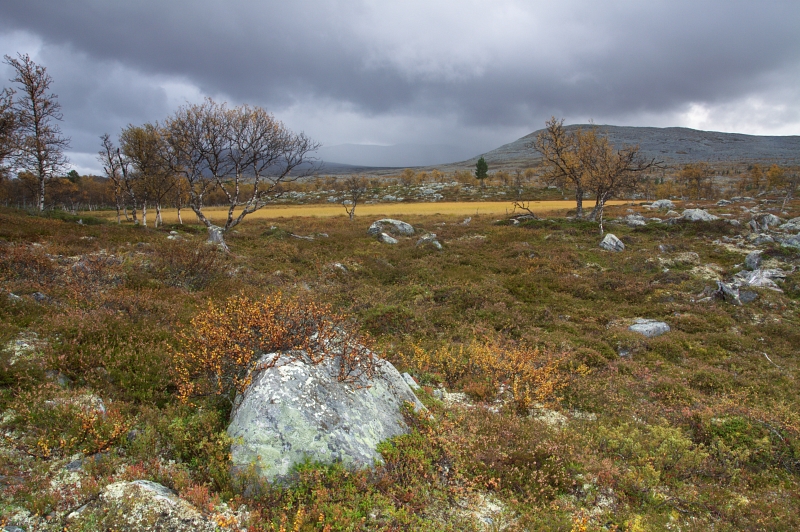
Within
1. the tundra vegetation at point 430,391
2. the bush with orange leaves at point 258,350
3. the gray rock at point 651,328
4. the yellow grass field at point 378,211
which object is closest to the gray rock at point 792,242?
the tundra vegetation at point 430,391

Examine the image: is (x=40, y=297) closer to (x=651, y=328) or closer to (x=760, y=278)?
(x=651, y=328)

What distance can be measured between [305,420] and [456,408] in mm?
3692

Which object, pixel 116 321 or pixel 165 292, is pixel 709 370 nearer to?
pixel 116 321

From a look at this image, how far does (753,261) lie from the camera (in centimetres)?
2167

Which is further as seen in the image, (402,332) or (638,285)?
(638,285)

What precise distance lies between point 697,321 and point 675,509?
1155 cm

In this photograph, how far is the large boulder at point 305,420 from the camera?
5.23m

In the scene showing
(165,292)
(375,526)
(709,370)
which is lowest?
(709,370)

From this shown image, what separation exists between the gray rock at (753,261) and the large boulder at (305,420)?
25.3m

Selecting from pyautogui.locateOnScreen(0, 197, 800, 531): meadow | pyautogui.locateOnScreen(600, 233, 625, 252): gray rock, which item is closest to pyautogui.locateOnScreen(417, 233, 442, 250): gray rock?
pyautogui.locateOnScreen(0, 197, 800, 531): meadow

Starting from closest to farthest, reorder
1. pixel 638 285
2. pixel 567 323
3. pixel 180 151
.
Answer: pixel 567 323 → pixel 638 285 → pixel 180 151

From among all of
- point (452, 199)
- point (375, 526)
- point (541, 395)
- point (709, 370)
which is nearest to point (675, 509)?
point (541, 395)

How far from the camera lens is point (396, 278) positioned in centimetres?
2139

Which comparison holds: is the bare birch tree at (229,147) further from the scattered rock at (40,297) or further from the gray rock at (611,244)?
the gray rock at (611,244)
